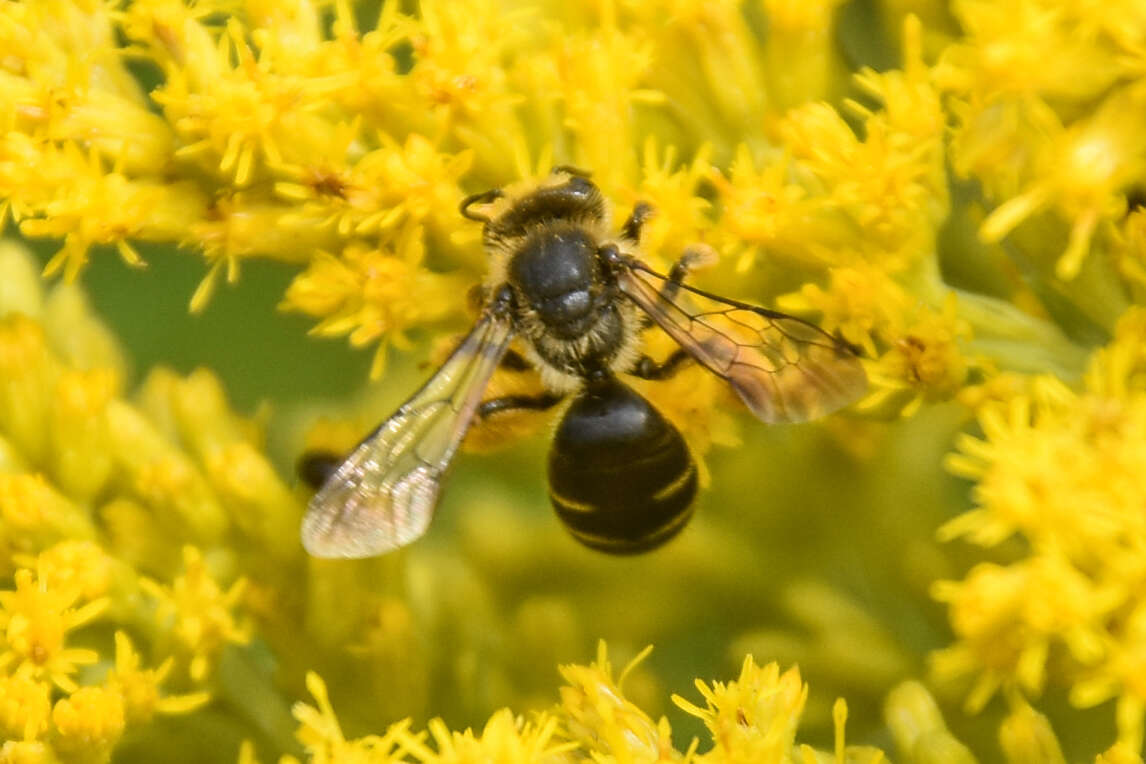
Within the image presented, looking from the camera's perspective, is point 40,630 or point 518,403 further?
point 518,403

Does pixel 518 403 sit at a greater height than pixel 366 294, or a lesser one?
lesser

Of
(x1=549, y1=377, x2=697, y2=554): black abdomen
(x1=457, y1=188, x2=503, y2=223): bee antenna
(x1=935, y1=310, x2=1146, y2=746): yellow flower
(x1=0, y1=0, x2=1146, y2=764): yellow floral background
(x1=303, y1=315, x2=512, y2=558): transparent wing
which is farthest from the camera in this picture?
(x1=457, y1=188, x2=503, y2=223): bee antenna

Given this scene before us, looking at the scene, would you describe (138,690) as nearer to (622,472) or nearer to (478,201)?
(622,472)

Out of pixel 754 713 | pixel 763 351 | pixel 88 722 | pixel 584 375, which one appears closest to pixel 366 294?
pixel 584 375

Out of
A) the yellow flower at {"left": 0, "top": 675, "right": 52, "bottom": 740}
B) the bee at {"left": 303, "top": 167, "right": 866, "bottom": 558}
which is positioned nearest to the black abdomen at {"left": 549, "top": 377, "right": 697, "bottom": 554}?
the bee at {"left": 303, "top": 167, "right": 866, "bottom": 558}

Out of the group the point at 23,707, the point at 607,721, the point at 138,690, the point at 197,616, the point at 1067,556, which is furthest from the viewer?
the point at 197,616

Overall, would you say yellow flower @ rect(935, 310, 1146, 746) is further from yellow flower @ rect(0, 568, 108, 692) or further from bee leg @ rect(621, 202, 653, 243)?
Result: yellow flower @ rect(0, 568, 108, 692)

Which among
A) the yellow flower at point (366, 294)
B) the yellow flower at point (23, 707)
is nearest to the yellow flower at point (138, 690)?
the yellow flower at point (23, 707)
